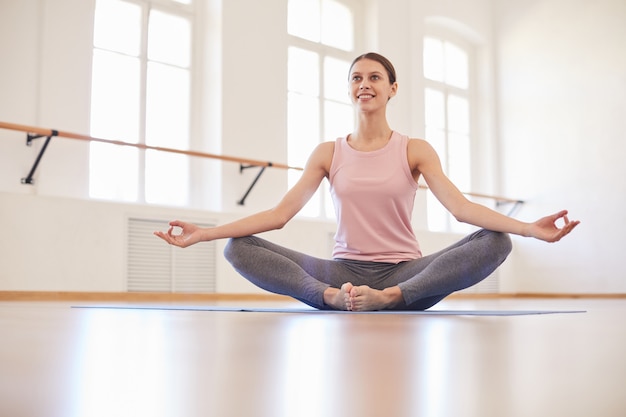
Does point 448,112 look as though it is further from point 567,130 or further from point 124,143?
point 124,143

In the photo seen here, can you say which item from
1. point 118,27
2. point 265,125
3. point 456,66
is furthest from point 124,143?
point 456,66

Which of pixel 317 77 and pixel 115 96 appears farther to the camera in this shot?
pixel 317 77

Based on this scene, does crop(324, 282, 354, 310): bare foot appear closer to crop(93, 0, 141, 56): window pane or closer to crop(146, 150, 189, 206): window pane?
crop(146, 150, 189, 206): window pane

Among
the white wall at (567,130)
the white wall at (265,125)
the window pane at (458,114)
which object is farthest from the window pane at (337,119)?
the white wall at (567,130)

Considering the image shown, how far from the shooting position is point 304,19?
6.79 m

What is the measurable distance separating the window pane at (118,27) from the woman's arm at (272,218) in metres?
3.42

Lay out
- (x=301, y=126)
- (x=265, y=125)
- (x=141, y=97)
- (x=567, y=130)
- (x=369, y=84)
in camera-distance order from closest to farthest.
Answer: (x=369, y=84) < (x=141, y=97) < (x=265, y=125) < (x=301, y=126) < (x=567, y=130)

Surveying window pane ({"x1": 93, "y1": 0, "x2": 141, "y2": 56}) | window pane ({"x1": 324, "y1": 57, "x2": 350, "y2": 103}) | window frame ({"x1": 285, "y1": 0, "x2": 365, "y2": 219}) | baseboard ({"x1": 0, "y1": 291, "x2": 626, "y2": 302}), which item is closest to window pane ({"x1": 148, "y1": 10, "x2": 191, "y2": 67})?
window pane ({"x1": 93, "y1": 0, "x2": 141, "y2": 56})

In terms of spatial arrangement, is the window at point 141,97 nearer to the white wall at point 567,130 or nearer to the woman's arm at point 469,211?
the woman's arm at point 469,211

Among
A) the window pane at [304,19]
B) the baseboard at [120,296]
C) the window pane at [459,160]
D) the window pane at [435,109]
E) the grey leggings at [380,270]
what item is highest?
the window pane at [304,19]

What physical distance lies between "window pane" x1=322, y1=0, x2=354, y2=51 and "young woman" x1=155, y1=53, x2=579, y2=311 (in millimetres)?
4660

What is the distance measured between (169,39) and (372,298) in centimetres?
428

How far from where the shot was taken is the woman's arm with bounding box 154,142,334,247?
7.14 ft

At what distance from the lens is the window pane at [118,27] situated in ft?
17.8
